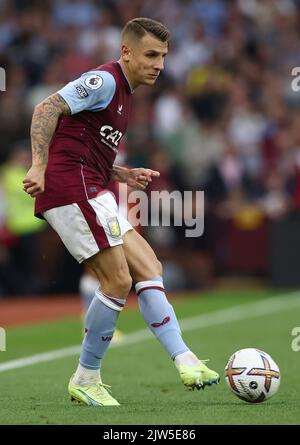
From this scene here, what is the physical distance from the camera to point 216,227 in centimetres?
1723

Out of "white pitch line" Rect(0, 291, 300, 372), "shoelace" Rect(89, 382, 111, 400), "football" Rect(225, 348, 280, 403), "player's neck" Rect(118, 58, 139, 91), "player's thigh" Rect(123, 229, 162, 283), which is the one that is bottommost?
"white pitch line" Rect(0, 291, 300, 372)

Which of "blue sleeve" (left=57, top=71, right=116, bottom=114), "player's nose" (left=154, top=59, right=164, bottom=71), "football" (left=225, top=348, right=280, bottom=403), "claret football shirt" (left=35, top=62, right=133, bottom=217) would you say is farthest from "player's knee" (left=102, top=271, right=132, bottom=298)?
"player's nose" (left=154, top=59, right=164, bottom=71)

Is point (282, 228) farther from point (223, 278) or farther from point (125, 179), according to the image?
point (125, 179)

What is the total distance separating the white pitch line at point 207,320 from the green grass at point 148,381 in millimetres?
174

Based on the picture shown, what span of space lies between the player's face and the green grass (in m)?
2.03

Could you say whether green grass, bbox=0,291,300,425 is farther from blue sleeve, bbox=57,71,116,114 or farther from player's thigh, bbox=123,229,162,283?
blue sleeve, bbox=57,71,116,114

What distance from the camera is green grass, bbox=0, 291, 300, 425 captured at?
6.09 meters

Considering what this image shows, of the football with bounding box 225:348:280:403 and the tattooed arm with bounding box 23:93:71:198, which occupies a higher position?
the tattooed arm with bounding box 23:93:71:198

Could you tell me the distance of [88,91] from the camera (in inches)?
258

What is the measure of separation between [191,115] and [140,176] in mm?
10967

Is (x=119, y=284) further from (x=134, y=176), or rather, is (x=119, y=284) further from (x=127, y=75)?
(x=127, y=75)

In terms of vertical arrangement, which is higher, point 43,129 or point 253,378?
point 43,129

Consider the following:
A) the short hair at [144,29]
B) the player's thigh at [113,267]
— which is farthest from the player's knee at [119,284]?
the short hair at [144,29]

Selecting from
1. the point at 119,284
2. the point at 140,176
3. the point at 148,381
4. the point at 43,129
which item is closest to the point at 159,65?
the point at 140,176
